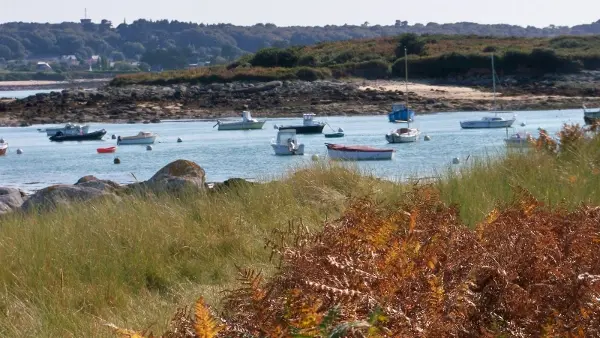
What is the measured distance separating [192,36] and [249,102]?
12793 cm

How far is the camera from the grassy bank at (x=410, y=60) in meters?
65.6

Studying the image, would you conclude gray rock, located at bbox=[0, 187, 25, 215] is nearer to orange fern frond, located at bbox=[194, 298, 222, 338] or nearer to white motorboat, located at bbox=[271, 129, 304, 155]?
orange fern frond, located at bbox=[194, 298, 222, 338]

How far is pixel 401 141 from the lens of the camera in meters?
40.2

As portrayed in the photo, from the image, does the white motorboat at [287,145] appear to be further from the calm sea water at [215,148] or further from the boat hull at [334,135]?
the boat hull at [334,135]

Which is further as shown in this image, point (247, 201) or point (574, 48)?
point (574, 48)

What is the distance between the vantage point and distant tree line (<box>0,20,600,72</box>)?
178m

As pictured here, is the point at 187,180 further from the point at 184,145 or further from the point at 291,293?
the point at 184,145

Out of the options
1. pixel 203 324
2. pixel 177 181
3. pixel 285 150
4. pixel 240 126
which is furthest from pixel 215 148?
pixel 203 324

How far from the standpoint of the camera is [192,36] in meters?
187

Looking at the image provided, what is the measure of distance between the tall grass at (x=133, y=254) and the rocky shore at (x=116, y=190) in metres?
0.98

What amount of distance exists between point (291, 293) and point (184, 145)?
133 feet

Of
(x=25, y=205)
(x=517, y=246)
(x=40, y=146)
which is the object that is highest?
(x=517, y=246)

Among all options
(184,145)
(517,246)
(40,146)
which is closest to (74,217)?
(517,246)

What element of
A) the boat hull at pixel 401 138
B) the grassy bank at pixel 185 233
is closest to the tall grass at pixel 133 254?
the grassy bank at pixel 185 233
